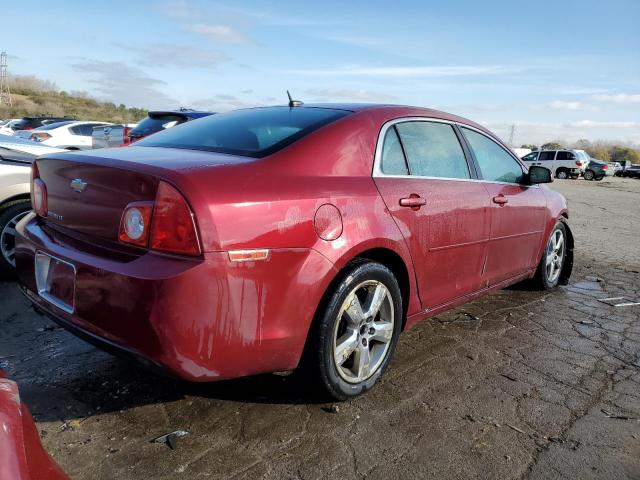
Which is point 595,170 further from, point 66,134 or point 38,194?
point 38,194

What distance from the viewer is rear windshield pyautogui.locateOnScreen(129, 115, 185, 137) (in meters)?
8.56

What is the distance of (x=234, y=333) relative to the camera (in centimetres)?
224

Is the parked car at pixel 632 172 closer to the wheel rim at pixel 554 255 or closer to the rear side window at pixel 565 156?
the rear side window at pixel 565 156

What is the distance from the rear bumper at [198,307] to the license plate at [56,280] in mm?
34

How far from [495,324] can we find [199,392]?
244 centimetres

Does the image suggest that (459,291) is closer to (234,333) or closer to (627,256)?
→ (234,333)

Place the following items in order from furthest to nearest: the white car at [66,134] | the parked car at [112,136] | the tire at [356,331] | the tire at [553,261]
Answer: the white car at [66,134] < the parked car at [112,136] < the tire at [553,261] < the tire at [356,331]

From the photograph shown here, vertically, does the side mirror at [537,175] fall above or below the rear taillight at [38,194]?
above

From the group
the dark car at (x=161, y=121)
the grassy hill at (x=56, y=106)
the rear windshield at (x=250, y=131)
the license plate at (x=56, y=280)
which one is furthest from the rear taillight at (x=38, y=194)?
the grassy hill at (x=56, y=106)

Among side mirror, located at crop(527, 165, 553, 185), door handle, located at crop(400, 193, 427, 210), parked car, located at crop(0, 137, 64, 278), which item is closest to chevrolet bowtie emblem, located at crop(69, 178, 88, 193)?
door handle, located at crop(400, 193, 427, 210)

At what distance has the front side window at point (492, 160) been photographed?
394 centimetres

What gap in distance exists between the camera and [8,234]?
4645 mm

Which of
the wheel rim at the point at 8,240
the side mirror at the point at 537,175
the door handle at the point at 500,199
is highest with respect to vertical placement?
the side mirror at the point at 537,175

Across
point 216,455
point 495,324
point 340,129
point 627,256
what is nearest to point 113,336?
point 216,455
